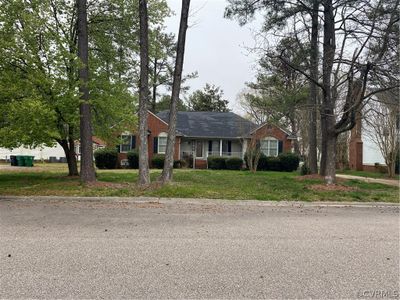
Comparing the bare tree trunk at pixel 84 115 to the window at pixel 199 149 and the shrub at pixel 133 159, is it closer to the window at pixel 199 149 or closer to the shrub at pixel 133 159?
the shrub at pixel 133 159

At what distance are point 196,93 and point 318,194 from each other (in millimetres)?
48114

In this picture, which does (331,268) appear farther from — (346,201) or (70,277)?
(346,201)

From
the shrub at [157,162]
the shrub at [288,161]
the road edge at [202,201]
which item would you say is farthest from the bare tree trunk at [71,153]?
the shrub at [288,161]

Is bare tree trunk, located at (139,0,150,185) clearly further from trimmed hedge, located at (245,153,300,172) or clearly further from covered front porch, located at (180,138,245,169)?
covered front porch, located at (180,138,245,169)

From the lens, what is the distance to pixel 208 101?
59.5 m

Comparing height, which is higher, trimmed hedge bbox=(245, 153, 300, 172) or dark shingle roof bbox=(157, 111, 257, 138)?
dark shingle roof bbox=(157, 111, 257, 138)

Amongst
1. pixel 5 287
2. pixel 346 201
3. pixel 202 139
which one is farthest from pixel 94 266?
pixel 202 139

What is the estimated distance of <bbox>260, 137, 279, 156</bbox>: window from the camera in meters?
32.6

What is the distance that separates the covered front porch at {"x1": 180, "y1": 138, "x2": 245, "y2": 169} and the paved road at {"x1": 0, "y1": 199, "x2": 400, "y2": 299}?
24.4m

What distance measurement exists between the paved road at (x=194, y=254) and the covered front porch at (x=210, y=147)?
24.4 metres

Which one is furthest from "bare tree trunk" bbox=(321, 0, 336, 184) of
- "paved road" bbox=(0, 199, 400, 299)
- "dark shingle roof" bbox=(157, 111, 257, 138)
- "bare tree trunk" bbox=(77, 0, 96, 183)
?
"dark shingle roof" bbox=(157, 111, 257, 138)

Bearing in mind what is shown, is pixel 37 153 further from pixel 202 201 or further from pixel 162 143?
pixel 202 201

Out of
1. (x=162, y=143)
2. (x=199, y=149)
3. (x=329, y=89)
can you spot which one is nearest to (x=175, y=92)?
(x=329, y=89)

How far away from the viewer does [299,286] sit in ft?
14.5
